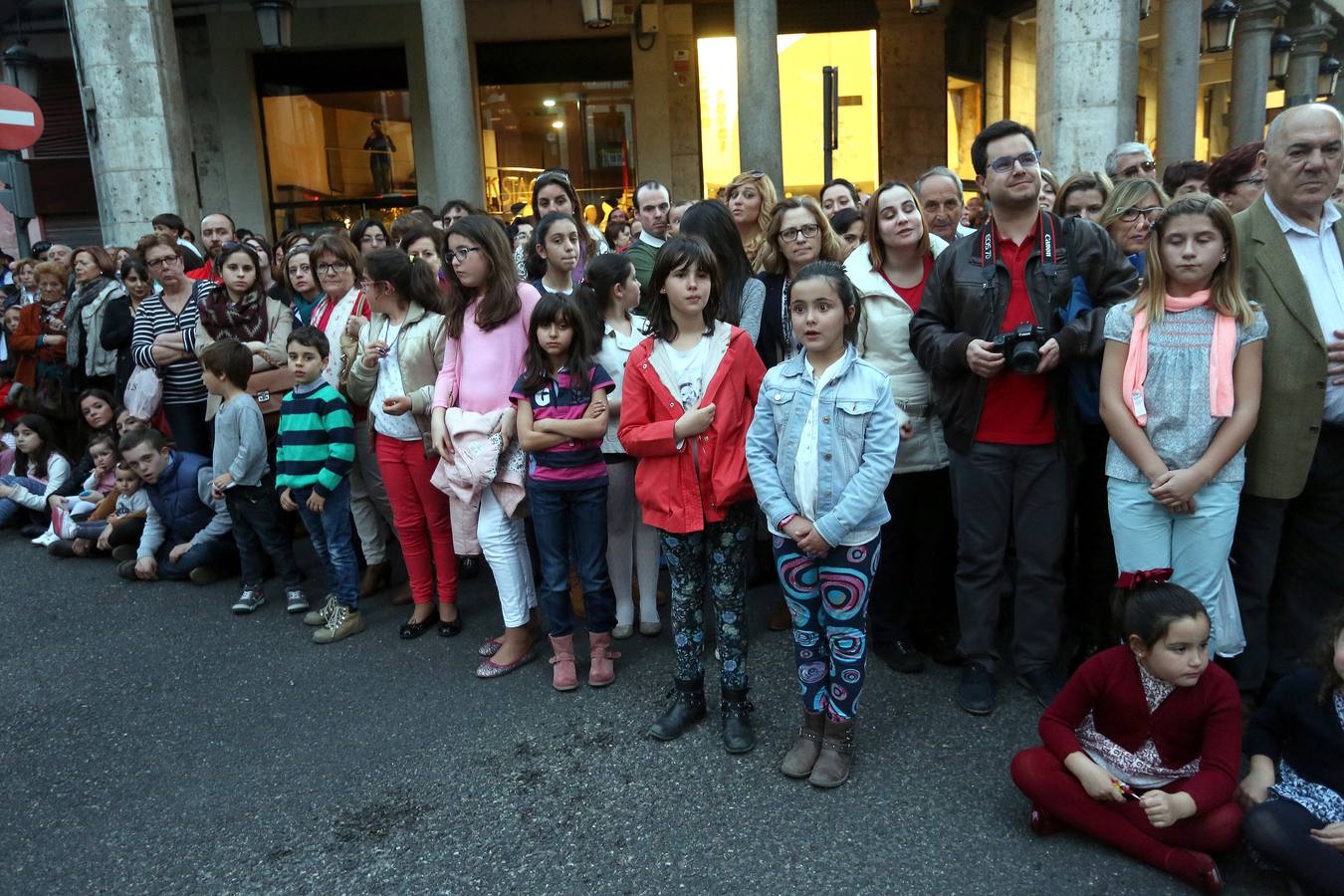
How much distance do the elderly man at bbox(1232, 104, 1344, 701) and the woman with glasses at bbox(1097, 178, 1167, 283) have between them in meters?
0.83

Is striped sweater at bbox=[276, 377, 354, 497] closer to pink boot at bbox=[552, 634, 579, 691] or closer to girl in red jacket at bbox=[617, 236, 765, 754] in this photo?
pink boot at bbox=[552, 634, 579, 691]

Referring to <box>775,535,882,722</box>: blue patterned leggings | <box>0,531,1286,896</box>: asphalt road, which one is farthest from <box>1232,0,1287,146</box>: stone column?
<box>775,535,882,722</box>: blue patterned leggings

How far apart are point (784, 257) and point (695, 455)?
141 centimetres

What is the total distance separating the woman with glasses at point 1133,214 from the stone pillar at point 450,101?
6.91 metres

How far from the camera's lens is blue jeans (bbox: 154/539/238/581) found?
6172mm

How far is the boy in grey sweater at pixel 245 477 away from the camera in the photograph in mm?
5566

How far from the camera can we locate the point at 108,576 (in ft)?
21.3

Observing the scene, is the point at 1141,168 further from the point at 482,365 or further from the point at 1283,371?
the point at 482,365

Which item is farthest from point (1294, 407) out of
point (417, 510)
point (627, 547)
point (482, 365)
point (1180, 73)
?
point (1180, 73)

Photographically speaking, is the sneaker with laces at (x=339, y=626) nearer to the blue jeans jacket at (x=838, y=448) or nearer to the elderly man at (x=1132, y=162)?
the blue jeans jacket at (x=838, y=448)

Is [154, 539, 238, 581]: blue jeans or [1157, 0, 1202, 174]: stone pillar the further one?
[1157, 0, 1202, 174]: stone pillar

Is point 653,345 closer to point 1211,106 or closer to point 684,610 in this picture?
point 684,610

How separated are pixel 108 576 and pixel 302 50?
1141cm

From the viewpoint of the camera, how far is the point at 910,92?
1577 centimetres
